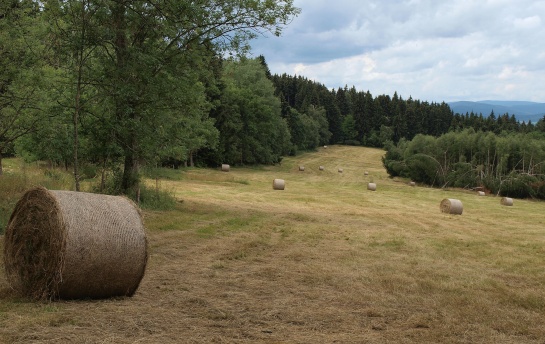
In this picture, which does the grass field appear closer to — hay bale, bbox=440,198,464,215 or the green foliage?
hay bale, bbox=440,198,464,215

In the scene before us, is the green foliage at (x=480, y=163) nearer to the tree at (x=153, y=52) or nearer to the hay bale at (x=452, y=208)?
the hay bale at (x=452, y=208)

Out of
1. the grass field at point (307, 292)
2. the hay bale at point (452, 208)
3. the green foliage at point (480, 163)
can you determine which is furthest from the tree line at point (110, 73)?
the green foliage at point (480, 163)

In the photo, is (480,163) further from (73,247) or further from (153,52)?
(73,247)

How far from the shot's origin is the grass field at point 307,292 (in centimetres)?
638

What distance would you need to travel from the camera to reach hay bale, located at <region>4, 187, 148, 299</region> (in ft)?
22.9

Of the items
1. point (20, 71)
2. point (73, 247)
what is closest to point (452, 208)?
point (20, 71)

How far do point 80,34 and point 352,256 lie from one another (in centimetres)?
901

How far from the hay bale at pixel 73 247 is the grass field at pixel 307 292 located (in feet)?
0.85

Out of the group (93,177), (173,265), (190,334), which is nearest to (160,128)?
(93,177)

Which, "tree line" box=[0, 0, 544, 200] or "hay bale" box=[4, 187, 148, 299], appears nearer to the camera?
"hay bale" box=[4, 187, 148, 299]

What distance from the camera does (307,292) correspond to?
8727mm

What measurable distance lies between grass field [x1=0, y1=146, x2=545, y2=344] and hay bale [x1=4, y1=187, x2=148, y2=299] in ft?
0.85

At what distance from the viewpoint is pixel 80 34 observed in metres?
13.4

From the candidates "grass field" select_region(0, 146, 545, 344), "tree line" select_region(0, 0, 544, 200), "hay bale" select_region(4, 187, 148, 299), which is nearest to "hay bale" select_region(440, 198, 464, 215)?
"grass field" select_region(0, 146, 545, 344)
